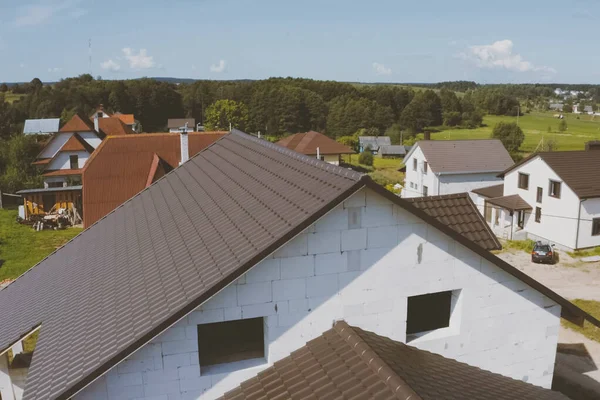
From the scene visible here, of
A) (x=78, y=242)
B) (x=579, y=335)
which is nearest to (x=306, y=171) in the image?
(x=78, y=242)

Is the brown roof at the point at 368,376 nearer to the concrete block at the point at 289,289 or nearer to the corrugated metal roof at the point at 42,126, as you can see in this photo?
the concrete block at the point at 289,289

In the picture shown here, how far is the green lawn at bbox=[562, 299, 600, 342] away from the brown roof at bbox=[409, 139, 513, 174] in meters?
20.7

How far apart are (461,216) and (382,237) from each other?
→ 3.44 metres

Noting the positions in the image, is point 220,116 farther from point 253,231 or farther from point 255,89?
point 253,231

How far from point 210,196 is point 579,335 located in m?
15.3

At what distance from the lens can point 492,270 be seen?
8.34 metres

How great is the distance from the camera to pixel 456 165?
4253 cm

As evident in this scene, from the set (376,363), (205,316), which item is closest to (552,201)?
(376,363)

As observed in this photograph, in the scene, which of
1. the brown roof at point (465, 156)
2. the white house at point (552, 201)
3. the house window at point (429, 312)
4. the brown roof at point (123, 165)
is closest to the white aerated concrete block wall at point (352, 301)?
the house window at point (429, 312)

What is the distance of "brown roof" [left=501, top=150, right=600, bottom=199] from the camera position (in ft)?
98.7

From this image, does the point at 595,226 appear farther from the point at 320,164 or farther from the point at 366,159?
the point at 366,159

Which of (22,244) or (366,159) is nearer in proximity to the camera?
(22,244)

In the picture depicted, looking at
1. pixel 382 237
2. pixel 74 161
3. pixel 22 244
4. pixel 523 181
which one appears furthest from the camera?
pixel 74 161

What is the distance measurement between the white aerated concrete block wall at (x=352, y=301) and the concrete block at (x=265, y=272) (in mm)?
14
